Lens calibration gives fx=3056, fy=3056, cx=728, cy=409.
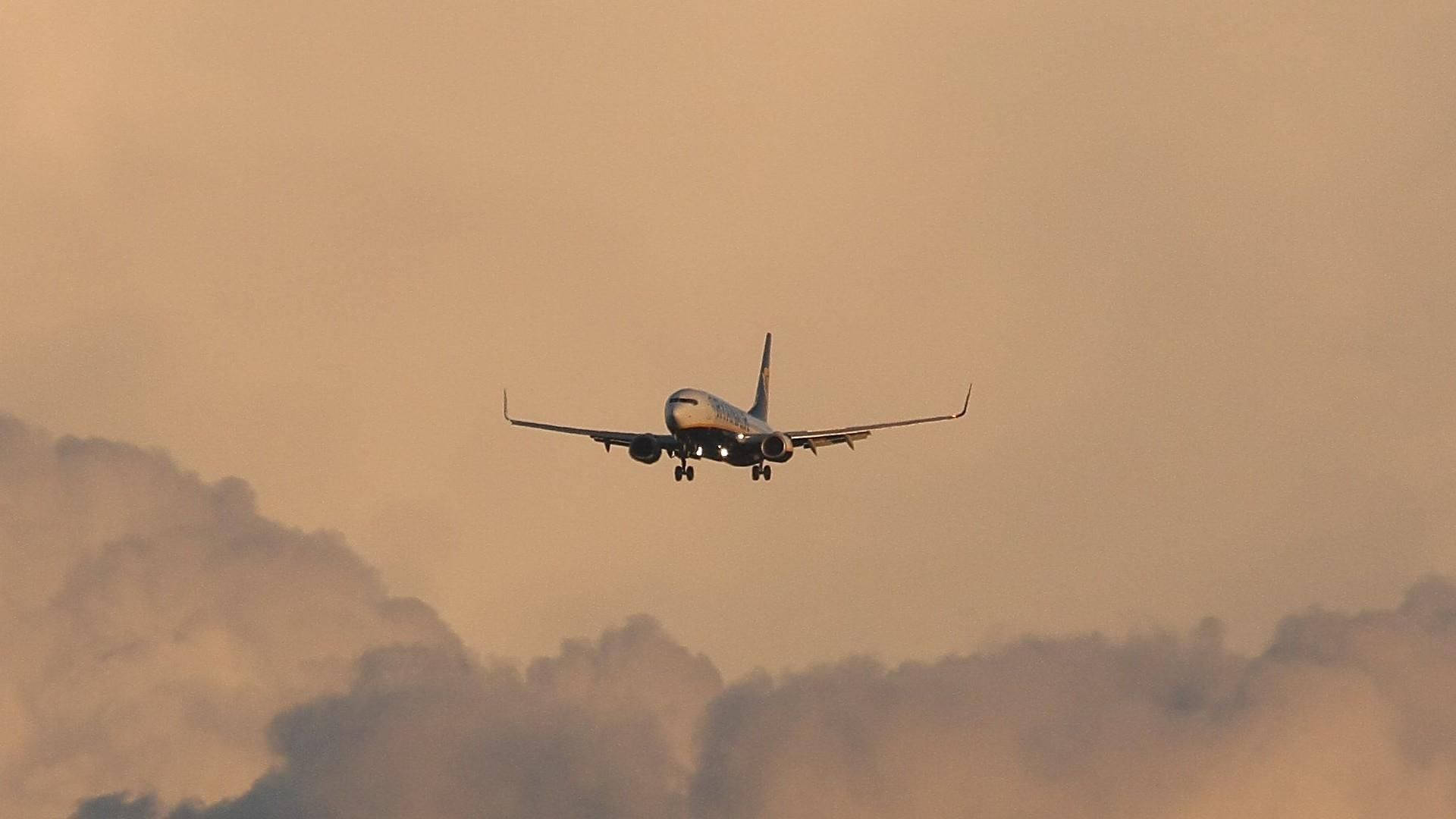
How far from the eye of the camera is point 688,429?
198000 millimetres
